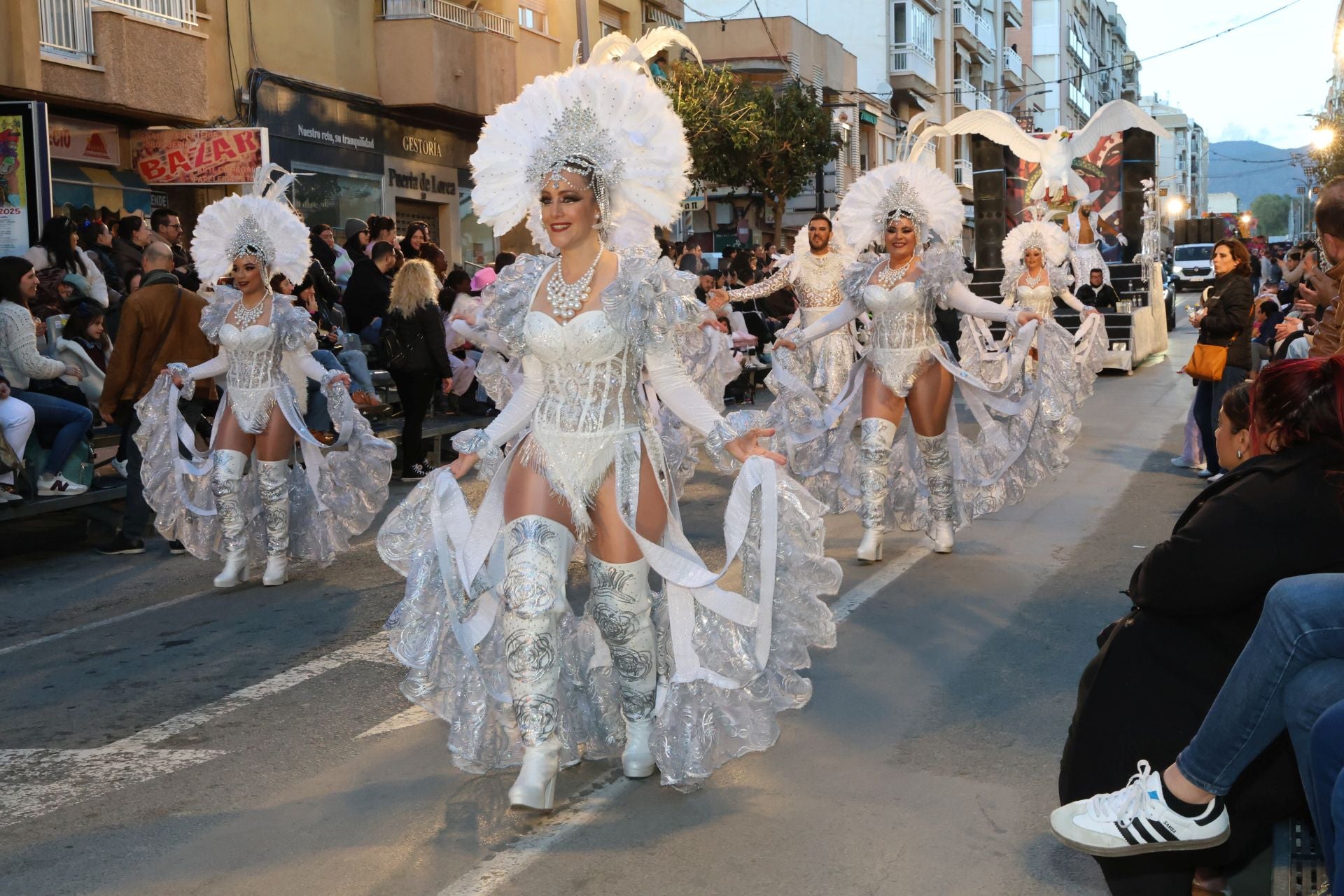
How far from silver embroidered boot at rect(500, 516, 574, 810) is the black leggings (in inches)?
340

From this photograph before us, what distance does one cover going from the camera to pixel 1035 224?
18359 mm

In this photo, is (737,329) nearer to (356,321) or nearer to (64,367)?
(356,321)

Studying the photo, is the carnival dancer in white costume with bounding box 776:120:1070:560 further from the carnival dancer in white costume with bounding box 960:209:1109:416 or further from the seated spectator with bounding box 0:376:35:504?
the seated spectator with bounding box 0:376:35:504

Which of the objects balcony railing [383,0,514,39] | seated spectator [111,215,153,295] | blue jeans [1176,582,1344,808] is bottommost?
blue jeans [1176,582,1344,808]

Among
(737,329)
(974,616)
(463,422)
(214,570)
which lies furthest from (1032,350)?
(737,329)

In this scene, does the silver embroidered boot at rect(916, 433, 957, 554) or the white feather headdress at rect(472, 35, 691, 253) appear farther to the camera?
the silver embroidered boot at rect(916, 433, 957, 554)

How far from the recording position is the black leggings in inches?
514

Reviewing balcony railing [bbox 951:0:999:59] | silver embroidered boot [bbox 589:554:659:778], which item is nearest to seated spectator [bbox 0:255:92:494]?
silver embroidered boot [bbox 589:554:659:778]

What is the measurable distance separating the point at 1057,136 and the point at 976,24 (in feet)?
147

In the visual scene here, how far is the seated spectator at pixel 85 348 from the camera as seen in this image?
11.3m

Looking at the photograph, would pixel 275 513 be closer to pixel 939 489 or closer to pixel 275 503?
pixel 275 503

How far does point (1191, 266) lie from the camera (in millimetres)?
52750

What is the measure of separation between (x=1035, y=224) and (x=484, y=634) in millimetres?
14982

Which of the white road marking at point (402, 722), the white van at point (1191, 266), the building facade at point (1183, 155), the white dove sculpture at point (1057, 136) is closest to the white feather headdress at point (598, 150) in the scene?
the white road marking at point (402, 722)
